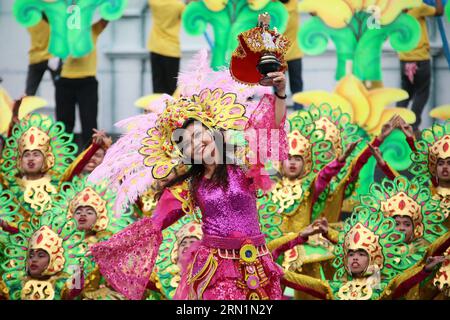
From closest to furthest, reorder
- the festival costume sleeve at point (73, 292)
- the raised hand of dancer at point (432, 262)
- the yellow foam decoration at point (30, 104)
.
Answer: the raised hand of dancer at point (432, 262)
the festival costume sleeve at point (73, 292)
the yellow foam decoration at point (30, 104)

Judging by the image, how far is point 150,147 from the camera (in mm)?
4109

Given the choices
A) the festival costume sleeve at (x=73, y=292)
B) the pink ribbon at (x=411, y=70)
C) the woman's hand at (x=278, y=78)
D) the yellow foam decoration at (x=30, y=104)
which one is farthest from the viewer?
the yellow foam decoration at (x=30, y=104)

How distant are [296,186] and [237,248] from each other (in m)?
1.57

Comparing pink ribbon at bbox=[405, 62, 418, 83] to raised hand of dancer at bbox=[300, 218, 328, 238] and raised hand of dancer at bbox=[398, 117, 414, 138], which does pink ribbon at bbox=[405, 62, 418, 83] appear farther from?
raised hand of dancer at bbox=[300, 218, 328, 238]

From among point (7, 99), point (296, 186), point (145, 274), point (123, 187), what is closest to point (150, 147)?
point (123, 187)

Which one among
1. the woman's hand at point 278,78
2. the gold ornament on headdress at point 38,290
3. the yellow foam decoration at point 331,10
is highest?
the yellow foam decoration at point 331,10

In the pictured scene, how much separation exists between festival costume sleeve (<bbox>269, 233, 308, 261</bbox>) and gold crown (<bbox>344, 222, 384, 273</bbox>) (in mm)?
264

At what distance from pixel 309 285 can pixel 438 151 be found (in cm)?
108

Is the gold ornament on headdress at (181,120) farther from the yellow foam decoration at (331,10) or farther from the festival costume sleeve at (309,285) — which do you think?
the yellow foam decoration at (331,10)

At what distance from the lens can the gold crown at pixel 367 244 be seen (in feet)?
16.8

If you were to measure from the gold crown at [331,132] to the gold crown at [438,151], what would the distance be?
53 centimetres

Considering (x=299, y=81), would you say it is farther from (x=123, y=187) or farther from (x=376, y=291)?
(x=123, y=187)

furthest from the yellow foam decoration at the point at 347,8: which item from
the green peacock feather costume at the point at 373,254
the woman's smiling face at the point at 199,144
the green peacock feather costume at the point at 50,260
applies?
the green peacock feather costume at the point at 50,260

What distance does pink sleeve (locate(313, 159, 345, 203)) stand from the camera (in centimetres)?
538
